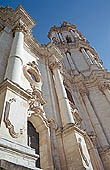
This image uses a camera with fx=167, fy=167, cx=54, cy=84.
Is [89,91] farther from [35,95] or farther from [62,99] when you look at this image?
[35,95]

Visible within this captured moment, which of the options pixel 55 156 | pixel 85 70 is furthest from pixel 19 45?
pixel 85 70

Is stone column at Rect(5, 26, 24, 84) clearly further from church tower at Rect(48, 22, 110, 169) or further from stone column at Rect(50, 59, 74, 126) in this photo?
church tower at Rect(48, 22, 110, 169)

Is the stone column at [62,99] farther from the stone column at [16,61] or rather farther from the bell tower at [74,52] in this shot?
the bell tower at [74,52]

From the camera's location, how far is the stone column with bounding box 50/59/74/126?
1020 centimetres

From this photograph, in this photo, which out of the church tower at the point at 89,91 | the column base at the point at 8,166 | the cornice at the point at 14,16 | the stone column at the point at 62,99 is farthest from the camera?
the church tower at the point at 89,91

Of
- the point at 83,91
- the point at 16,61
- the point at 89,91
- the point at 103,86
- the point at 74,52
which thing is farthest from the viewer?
the point at 74,52

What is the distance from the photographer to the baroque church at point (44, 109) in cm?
542

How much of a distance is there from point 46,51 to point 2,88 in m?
10.4

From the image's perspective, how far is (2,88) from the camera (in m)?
6.62

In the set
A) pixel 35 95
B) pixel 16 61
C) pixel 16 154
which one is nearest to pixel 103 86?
pixel 35 95

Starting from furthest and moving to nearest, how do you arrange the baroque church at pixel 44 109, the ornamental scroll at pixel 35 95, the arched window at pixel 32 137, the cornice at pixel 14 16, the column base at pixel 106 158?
the cornice at pixel 14 16, the column base at pixel 106 158, the ornamental scroll at pixel 35 95, the arched window at pixel 32 137, the baroque church at pixel 44 109

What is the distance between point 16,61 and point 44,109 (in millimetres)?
3541

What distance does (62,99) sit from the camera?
11.6 m

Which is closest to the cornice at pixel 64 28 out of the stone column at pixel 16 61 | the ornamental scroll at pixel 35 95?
the stone column at pixel 16 61
